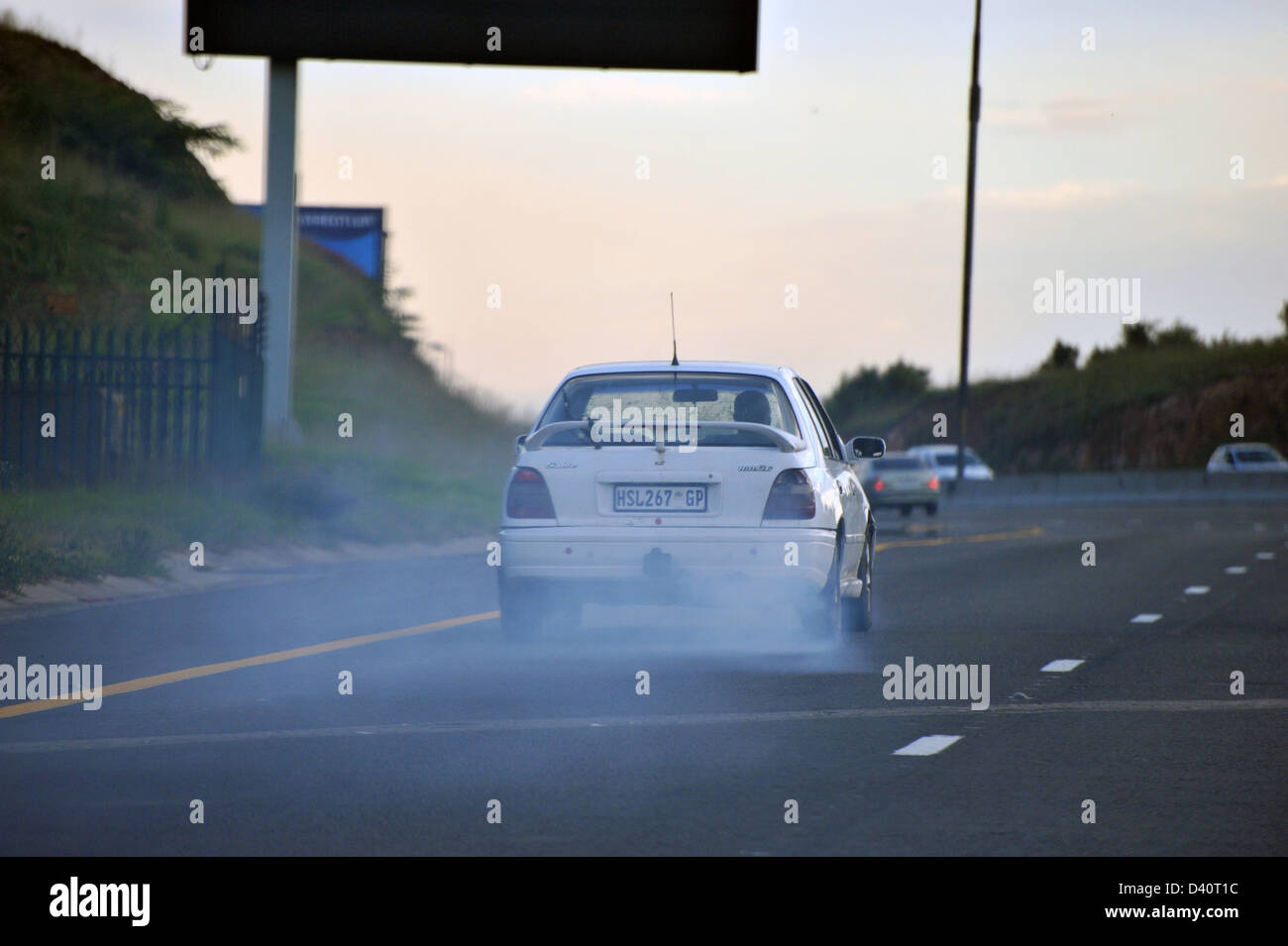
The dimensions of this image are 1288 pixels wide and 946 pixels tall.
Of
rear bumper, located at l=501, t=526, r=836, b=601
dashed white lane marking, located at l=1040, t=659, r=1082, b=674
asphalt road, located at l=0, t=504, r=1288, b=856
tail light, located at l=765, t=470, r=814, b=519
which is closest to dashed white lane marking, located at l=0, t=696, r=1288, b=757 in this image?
asphalt road, located at l=0, t=504, r=1288, b=856

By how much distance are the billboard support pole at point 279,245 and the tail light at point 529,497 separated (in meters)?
15.5

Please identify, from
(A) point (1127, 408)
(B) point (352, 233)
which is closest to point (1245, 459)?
(A) point (1127, 408)

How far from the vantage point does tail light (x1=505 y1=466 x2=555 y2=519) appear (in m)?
11.4

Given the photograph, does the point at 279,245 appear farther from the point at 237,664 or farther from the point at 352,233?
the point at 352,233

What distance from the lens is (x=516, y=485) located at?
1151 centimetres

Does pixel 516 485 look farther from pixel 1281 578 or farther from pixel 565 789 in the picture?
pixel 1281 578

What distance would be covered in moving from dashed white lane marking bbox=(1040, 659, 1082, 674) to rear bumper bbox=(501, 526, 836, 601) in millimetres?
1328

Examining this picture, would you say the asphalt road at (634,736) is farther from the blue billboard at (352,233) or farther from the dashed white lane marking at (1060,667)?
the blue billboard at (352,233)

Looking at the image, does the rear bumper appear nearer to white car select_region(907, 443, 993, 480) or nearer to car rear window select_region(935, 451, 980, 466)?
white car select_region(907, 443, 993, 480)

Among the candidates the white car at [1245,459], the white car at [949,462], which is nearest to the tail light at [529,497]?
the white car at [949,462]

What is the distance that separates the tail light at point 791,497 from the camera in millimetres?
11281

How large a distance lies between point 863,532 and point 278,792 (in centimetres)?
688

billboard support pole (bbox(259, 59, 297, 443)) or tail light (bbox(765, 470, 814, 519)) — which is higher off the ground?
billboard support pole (bbox(259, 59, 297, 443))
